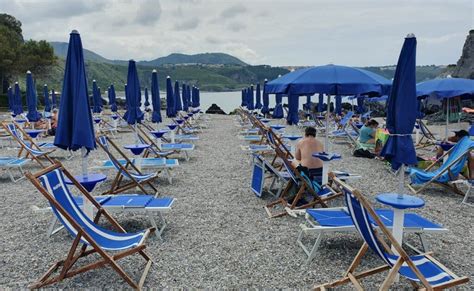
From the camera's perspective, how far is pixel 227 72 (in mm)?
106438

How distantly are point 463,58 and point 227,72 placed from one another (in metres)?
77.9

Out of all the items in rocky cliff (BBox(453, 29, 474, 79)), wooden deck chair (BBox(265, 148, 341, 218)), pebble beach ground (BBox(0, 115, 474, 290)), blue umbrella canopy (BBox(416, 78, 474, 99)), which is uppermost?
rocky cliff (BBox(453, 29, 474, 79))

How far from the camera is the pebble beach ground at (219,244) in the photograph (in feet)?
12.2

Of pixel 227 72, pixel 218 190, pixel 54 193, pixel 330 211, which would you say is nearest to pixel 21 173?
pixel 218 190

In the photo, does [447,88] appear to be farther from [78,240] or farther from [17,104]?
[17,104]

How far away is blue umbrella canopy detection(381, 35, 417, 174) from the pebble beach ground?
3.77 ft

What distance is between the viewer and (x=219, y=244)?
4.55m

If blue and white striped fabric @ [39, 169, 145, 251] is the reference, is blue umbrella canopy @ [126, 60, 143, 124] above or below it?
above

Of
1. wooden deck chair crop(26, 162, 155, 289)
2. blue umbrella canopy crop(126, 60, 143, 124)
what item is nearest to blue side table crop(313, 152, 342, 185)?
wooden deck chair crop(26, 162, 155, 289)

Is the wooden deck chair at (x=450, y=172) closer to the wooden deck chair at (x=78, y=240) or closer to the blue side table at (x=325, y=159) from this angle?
the blue side table at (x=325, y=159)

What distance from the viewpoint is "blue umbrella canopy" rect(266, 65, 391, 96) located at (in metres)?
5.63

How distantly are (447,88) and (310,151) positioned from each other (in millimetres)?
4326

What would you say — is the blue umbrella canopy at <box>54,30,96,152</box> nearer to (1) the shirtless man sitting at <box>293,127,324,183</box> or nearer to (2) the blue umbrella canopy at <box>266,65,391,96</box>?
(2) the blue umbrella canopy at <box>266,65,391,96</box>

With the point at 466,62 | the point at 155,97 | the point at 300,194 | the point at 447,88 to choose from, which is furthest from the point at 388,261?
the point at 466,62
